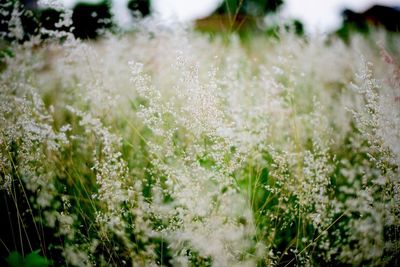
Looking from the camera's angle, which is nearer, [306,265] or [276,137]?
[306,265]

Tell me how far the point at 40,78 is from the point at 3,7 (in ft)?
2.64

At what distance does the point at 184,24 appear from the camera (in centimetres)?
250

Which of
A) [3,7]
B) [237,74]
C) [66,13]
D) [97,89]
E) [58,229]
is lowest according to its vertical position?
[58,229]

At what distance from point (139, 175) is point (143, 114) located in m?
0.42

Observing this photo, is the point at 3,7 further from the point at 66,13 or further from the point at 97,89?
the point at 97,89

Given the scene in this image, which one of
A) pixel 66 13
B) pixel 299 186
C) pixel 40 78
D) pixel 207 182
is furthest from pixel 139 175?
pixel 40 78

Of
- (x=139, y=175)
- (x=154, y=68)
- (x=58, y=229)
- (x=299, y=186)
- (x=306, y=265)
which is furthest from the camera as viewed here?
(x=154, y=68)

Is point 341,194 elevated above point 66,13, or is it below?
below

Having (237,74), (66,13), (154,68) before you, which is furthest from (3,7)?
(237,74)

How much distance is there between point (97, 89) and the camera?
2.04 metres

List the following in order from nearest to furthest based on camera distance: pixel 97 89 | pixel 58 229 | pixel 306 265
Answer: pixel 306 265
pixel 58 229
pixel 97 89

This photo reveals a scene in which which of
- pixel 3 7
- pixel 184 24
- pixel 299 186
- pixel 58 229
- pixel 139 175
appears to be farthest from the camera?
pixel 184 24

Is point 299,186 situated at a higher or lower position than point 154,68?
lower

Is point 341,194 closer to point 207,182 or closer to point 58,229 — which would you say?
point 207,182
